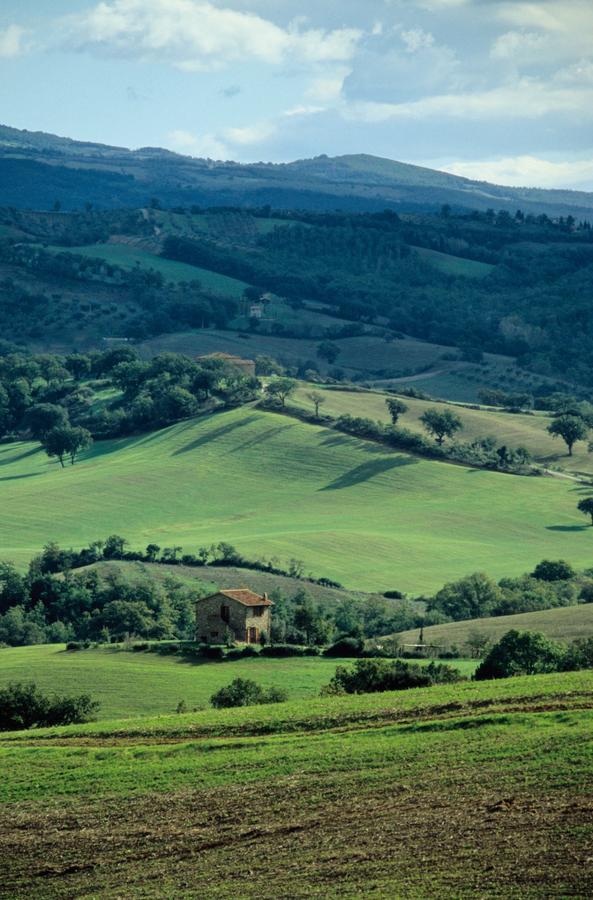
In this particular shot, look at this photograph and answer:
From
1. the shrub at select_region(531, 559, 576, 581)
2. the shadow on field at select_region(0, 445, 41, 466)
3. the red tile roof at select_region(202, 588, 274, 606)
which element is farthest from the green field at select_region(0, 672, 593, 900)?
the shadow on field at select_region(0, 445, 41, 466)

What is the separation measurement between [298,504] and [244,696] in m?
90.3

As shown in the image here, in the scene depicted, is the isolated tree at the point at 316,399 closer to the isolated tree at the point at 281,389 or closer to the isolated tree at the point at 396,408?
the isolated tree at the point at 281,389

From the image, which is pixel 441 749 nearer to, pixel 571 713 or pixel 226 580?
pixel 571 713

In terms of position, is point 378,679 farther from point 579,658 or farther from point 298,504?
point 298,504

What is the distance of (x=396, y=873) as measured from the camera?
3272 centimetres

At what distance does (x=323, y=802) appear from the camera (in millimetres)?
38031

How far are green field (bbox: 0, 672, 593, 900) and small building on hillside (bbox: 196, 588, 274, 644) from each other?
2858cm

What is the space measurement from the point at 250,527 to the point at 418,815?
3950 inches

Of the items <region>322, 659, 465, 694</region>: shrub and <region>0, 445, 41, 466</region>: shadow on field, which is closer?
<region>322, 659, 465, 694</region>: shrub

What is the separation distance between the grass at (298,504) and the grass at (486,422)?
11675mm

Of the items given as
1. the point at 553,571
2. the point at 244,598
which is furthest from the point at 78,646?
the point at 553,571

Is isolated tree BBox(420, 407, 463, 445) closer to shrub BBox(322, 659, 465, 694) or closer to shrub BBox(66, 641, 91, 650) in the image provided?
shrub BBox(66, 641, 91, 650)

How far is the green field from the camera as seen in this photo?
108 feet

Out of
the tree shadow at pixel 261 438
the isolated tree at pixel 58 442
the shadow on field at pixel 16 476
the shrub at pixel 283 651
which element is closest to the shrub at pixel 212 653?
the shrub at pixel 283 651
